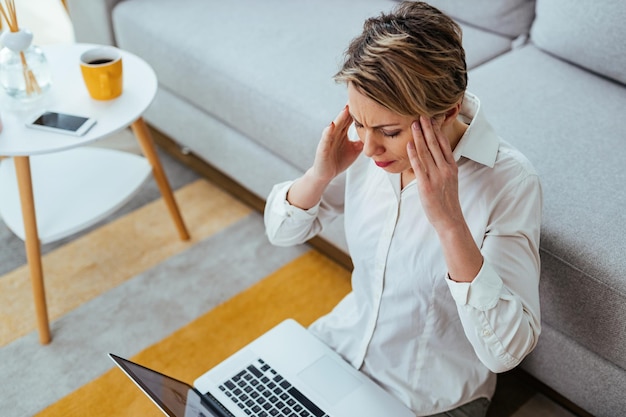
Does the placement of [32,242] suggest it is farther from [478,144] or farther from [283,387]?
[478,144]

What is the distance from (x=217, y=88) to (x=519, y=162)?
1108mm

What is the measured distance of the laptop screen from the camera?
4.09 ft

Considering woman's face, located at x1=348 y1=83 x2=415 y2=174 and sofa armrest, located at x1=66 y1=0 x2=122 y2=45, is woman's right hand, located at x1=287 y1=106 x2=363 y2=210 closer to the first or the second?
woman's face, located at x1=348 y1=83 x2=415 y2=174

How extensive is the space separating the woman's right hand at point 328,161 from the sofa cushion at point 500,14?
3.31 ft

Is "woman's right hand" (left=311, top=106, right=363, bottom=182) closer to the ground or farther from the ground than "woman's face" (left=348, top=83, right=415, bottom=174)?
closer to the ground

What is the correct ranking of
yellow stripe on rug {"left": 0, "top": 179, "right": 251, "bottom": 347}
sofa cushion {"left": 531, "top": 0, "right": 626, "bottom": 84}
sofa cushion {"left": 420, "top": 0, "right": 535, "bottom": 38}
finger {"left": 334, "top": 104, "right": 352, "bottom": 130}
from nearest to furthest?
finger {"left": 334, "top": 104, "right": 352, "bottom": 130} < sofa cushion {"left": 531, "top": 0, "right": 626, "bottom": 84} < yellow stripe on rug {"left": 0, "top": 179, "right": 251, "bottom": 347} < sofa cushion {"left": 420, "top": 0, "right": 535, "bottom": 38}

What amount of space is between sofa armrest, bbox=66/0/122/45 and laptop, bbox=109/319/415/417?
1.41m

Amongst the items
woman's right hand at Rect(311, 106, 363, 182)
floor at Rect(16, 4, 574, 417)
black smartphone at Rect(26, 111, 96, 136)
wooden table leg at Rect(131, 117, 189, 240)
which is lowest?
floor at Rect(16, 4, 574, 417)

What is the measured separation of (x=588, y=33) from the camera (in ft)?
6.27

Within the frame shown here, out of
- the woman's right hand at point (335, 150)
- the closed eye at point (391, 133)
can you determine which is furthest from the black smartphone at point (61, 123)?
the closed eye at point (391, 133)

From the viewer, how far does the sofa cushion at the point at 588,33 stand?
1851mm

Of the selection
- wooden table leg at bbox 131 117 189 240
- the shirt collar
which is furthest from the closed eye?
wooden table leg at bbox 131 117 189 240

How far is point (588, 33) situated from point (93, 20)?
1.60 meters

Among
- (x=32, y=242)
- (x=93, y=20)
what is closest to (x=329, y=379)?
(x=32, y=242)
